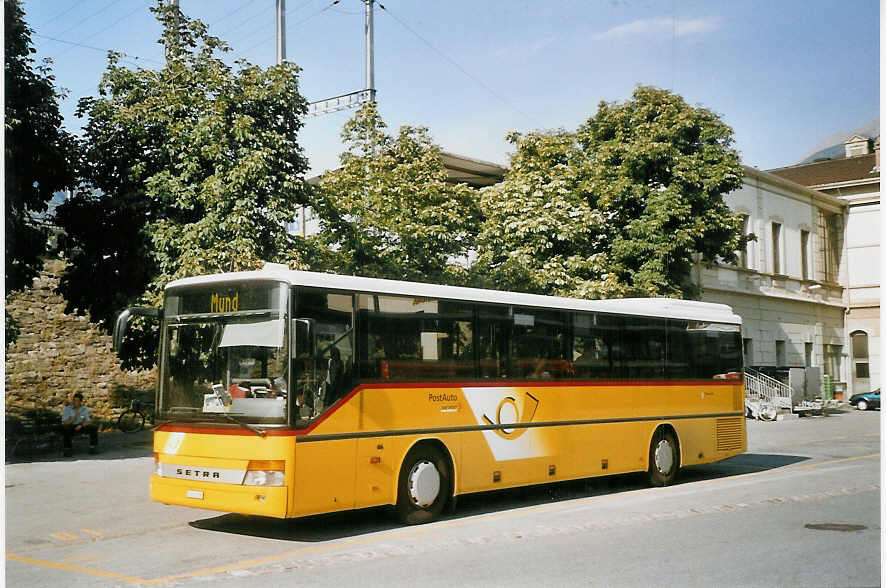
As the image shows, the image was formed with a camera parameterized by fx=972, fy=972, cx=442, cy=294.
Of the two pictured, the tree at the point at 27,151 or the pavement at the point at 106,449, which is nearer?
the tree at the point at 27,151

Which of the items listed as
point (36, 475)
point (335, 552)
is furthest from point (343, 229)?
point (335, 552)

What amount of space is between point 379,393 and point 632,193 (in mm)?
22668

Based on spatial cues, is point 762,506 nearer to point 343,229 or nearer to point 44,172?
point 343,229

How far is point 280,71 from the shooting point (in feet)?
67.9

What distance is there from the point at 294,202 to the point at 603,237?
1448cm

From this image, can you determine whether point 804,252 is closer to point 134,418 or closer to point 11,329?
point 134,418

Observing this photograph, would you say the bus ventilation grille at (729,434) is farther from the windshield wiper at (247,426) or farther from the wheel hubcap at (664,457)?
the windshield wiper at (247,426)

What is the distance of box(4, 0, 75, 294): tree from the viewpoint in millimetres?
18594

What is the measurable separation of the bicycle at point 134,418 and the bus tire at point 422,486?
16806 mm

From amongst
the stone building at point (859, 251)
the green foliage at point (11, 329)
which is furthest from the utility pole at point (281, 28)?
the stone building at point (859, 251)

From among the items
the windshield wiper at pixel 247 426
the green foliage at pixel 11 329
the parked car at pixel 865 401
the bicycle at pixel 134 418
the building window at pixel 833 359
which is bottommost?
the parked car at pixel 865 401

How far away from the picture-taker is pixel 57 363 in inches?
→ 1038

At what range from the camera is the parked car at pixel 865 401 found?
46.2 meters

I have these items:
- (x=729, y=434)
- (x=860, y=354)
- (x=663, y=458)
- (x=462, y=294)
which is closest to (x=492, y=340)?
(x=462, y=294)
